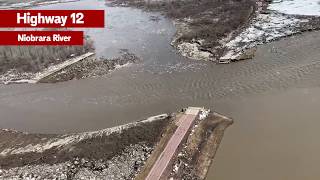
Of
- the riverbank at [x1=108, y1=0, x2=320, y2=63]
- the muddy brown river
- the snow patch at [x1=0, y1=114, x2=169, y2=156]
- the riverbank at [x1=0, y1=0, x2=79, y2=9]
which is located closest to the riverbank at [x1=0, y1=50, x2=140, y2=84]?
the muddy brown river

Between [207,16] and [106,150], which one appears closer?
[106,150]

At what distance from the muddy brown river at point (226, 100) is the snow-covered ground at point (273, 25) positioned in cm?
88

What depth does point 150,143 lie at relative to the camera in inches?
599

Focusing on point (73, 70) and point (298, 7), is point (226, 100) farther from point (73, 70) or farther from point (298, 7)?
point (298, 7)

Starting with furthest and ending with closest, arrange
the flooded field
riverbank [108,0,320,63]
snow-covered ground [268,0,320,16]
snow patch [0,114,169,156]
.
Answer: snow-covered ground [268,0,320,16] → riverbank [108,0,320,63] → snow patch [0,114,169,156] → the flooded field

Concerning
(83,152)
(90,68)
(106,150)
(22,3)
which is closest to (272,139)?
(106,150)

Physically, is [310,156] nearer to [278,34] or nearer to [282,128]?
[282,128]

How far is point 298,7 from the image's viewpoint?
2873 centimetres

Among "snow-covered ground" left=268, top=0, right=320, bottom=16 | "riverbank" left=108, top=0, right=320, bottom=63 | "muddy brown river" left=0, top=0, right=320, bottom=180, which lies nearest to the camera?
"muddy brown river" left=0, top=0, right=320, bottom=180

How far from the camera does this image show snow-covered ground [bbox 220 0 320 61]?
2336 centimetres

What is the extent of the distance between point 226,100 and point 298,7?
1430 cm

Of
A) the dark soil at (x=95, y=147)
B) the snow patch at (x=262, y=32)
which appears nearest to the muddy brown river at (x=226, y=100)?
the snow patch at (x=262, y=32)

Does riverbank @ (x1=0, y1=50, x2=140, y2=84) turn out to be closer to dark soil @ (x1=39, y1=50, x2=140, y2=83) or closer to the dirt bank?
dark soil @ (x1=39, y1=50, x2=140, y2=83)

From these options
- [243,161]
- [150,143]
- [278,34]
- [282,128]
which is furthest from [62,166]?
[278,34]
